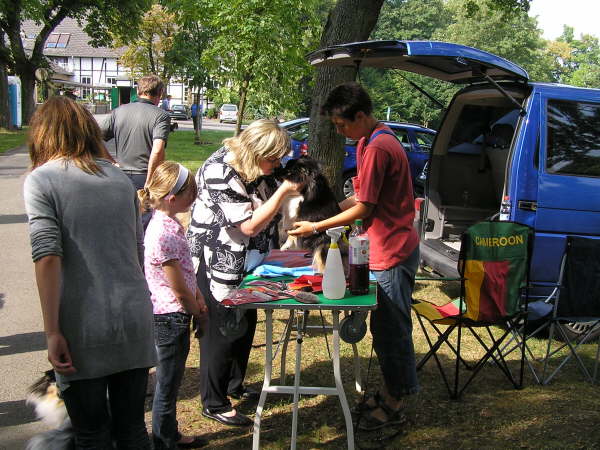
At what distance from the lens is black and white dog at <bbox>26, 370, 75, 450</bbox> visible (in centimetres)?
233

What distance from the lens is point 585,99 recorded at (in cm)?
534

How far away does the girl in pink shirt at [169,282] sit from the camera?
292 centimetres

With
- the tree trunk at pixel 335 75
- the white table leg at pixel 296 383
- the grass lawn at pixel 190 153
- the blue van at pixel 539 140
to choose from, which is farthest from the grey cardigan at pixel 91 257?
the grass lawn at pixel 190 153

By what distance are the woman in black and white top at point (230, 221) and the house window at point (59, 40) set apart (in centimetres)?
7803

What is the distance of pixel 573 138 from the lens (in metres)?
5.32

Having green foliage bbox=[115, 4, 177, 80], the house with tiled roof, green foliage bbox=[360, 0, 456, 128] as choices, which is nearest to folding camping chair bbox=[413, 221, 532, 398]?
green foliage bbox=[360, 0, 456, 128]

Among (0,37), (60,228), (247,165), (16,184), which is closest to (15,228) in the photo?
(16,184)

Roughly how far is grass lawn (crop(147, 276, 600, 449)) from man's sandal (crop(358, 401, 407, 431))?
43 millimetres

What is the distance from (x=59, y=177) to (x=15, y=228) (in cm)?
764

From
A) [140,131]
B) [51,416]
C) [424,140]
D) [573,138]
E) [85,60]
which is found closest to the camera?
[51,416]

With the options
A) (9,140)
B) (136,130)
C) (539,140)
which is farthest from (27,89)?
(539,140)

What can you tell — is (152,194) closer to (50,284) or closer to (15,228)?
(50,284)

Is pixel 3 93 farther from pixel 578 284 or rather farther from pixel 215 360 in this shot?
pixel 578 284

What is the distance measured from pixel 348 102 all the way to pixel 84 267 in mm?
1792
